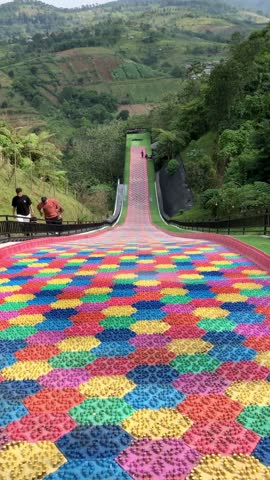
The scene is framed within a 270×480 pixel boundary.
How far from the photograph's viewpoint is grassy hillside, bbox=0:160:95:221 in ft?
59.9

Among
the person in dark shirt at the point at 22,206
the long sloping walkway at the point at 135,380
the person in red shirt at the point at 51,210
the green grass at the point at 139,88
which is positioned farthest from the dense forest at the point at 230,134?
the green grass at the point at 139,88

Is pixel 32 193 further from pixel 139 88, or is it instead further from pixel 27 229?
pixel 139 88

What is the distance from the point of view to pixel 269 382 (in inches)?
99.2

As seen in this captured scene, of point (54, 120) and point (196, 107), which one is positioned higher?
point (54, 120)

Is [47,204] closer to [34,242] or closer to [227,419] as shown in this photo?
[34,242]

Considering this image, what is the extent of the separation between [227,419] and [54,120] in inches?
3939

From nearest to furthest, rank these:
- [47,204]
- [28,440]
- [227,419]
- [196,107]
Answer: [28,440] → [227,419] → [47,204] → [196,107]

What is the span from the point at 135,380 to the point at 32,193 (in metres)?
20.9

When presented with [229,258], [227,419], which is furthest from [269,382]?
[229,258]

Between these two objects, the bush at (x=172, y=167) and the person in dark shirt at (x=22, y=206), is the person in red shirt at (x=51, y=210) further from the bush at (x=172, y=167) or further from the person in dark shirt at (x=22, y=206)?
the bush at (x=172, y=167)

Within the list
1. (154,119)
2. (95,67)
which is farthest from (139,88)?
(154,119)

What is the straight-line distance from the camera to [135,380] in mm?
2576

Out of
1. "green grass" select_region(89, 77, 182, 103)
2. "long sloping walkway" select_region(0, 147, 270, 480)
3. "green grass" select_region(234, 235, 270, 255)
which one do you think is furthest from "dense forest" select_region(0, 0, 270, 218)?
"long sloping walkway" select_region(0, 147, 270, 480)

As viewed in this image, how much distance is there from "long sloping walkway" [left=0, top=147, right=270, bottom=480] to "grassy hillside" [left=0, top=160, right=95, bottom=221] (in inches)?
555
